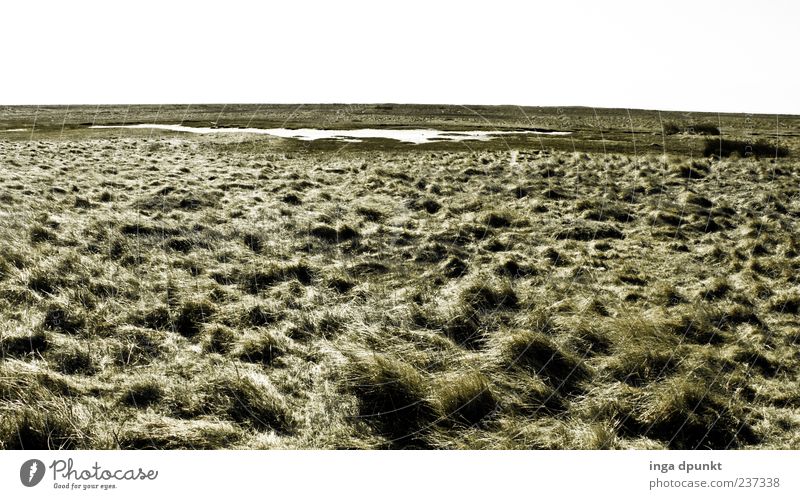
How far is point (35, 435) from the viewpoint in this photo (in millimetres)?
3531

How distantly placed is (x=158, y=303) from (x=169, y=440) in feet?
8.47

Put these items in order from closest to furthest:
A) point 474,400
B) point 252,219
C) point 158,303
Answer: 1. point 474,400
2. point 158,303
3. point 252,219

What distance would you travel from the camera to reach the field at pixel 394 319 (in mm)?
3930

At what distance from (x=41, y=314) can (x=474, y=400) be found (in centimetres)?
465

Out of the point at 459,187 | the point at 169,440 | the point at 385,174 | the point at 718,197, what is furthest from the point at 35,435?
the point at 718,197

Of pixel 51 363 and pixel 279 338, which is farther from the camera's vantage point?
pixel 279 338

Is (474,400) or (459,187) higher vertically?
(459,187)

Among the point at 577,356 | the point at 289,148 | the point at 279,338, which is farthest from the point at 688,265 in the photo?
the point at 289,148

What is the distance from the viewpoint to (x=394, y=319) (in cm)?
570

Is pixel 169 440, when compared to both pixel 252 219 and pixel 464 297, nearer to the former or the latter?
pixel 464 297

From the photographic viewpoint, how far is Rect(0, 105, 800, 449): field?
393 cm

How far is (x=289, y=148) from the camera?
24.0 metres

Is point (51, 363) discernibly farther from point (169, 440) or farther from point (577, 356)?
point (577, 356)

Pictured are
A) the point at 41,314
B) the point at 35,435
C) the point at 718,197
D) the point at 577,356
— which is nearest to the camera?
the point at 35,435
